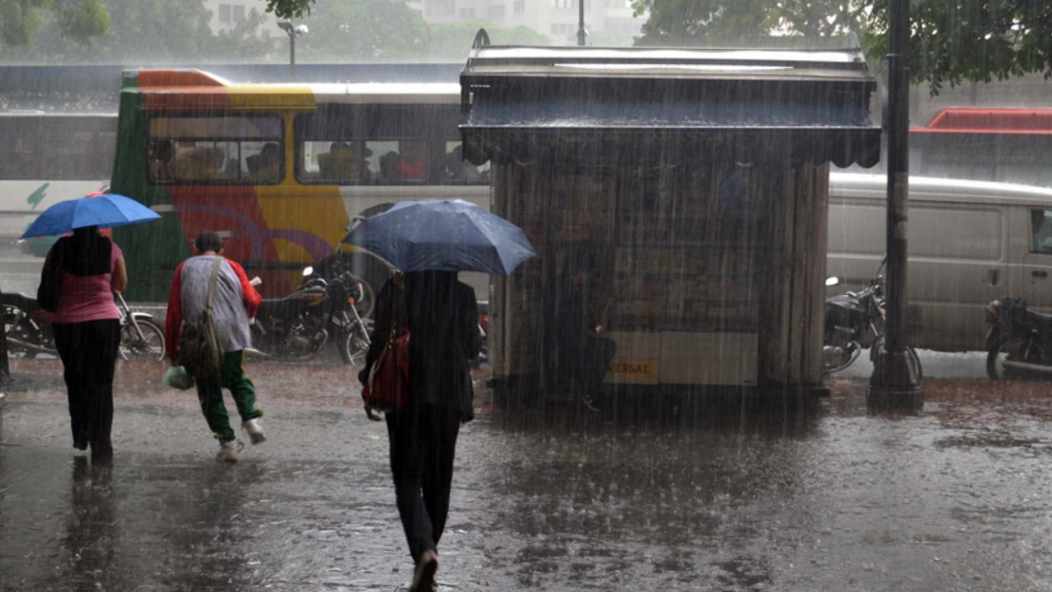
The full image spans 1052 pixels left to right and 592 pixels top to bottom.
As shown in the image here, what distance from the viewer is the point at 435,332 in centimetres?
678

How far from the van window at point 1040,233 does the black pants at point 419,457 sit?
35.7ft

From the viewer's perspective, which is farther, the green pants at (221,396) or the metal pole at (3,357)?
the metal pole at (3,357)

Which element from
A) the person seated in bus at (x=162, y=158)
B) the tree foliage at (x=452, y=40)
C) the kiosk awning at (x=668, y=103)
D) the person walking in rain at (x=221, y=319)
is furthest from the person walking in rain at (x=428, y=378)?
the tree foliage at (x=452, y=40)

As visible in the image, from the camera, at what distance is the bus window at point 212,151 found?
1903 centimetres

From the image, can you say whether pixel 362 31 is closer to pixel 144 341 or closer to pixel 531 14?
pixel 531 14

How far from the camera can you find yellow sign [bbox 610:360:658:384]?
1257 cm

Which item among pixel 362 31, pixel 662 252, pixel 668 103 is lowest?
pixel 662 252

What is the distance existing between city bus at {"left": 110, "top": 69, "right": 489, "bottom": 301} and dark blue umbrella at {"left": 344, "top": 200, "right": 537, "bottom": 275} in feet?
38.3

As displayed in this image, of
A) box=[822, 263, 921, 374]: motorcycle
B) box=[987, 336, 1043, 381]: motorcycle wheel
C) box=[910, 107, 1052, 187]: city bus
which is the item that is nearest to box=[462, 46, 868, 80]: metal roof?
box=[822, 263, 921, 374]: motorcycle

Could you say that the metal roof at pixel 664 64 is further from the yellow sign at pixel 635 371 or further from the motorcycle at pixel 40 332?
the motorcycle at pixel 40 332

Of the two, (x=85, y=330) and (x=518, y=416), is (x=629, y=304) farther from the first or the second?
(x=85, y=330)

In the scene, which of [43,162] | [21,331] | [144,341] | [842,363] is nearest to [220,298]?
[144,341]

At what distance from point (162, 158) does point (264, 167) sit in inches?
50.4

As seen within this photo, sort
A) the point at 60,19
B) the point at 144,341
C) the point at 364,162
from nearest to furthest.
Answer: the point at 144,341 < the point at 364,162 < the point at 60,19
